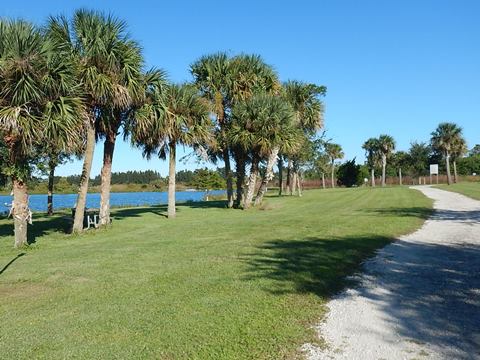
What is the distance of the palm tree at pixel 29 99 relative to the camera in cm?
1216

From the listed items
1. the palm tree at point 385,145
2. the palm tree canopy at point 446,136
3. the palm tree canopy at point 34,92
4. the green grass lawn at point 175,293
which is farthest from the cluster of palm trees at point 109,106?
the palm tree at point 385,145

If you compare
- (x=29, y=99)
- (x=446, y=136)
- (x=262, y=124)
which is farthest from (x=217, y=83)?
(x=446, y=136)

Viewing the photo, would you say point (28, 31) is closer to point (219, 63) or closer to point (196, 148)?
point (196, 148)

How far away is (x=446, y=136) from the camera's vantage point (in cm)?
6650

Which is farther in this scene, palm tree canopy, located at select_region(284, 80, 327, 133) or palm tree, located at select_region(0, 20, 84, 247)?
palm tree canopy, located at select_region(284, 80, 327, 133)

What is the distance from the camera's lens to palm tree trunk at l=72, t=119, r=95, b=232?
Answer: 652 inches

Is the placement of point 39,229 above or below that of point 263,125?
below

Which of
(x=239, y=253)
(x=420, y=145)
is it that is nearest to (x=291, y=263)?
(x=239, y=253)

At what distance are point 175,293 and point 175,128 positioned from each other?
1498cm

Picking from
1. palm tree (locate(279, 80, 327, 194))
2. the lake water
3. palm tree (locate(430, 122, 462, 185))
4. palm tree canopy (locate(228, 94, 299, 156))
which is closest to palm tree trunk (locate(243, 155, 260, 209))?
palm tree canopy (locate(228, 94, 299, 156))

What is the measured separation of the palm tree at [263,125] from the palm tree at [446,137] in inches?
1918

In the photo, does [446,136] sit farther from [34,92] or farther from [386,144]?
[34,92]

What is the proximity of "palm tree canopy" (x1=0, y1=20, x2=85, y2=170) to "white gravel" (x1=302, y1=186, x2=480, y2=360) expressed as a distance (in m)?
9.15

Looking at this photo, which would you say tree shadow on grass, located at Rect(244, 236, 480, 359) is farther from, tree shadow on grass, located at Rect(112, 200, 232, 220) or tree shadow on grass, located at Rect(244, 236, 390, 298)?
tree shadow on grass, located at Rect(112, 200, 232, 220)
